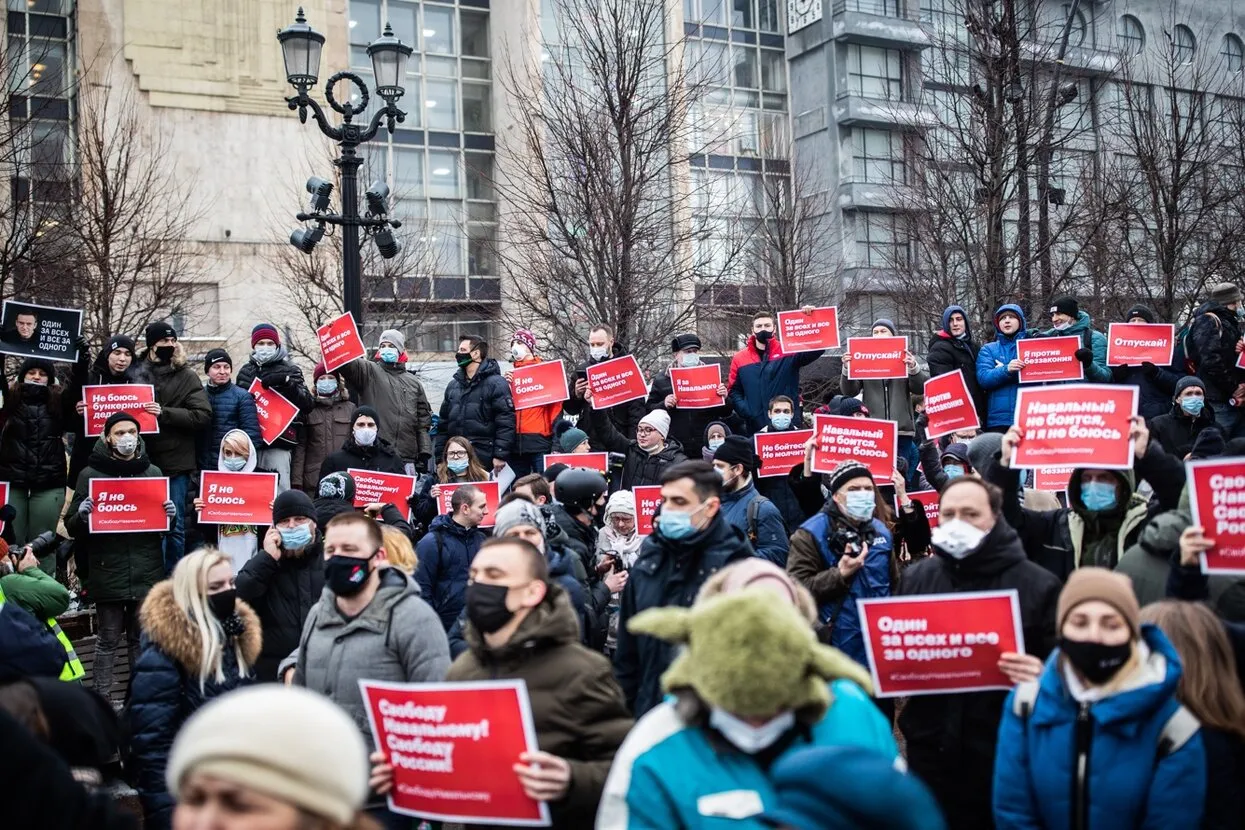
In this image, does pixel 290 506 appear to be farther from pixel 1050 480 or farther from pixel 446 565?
pixel 1050 480

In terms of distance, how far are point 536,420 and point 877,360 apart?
3.44m

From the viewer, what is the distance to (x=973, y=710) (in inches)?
220

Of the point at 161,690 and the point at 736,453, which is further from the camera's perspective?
the point at 736,453

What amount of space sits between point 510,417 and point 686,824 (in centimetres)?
1019

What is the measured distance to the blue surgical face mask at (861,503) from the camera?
24.1ft

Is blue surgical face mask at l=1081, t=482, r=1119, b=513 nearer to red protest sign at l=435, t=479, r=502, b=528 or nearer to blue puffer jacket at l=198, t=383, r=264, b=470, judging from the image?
red protest sign at l=435, t=479, r=502, b=528

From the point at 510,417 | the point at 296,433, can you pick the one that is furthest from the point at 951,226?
the point at 296,433

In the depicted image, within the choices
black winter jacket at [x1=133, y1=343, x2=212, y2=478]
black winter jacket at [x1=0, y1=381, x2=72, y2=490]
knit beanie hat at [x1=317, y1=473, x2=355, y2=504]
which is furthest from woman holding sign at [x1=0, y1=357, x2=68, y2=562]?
knit beanie hat at [x1=317, y1=473, x2=355, y2=504]

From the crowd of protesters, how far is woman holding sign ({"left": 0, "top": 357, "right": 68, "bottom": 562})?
0.08 ft

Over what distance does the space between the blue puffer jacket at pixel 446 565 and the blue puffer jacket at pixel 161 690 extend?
2.51 meters

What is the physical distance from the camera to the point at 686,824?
142 inches

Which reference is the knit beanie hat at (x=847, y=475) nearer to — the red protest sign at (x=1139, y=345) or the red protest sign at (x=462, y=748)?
the red protest sign at (x=462, y=748)

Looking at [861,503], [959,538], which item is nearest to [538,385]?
[861,503]

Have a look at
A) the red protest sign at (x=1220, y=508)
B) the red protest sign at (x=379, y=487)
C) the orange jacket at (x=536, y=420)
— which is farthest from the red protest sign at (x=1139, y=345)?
the red protest sign at (x=1220, y=508)
